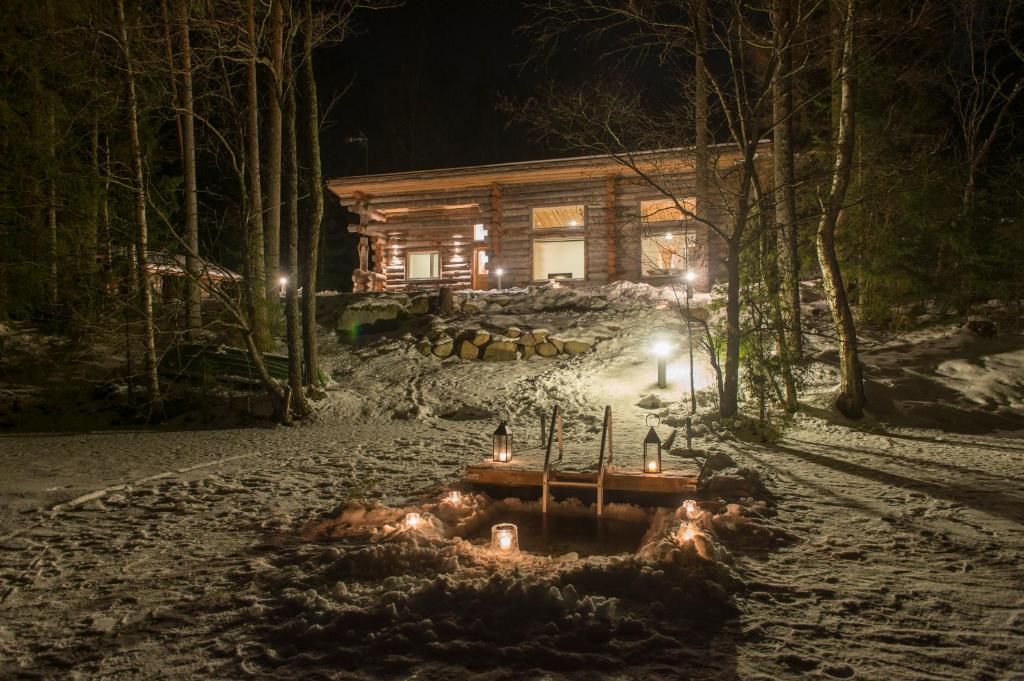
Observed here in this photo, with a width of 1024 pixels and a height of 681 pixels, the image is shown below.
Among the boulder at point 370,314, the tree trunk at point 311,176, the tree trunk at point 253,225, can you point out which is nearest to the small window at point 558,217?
the boulder at point 370,314

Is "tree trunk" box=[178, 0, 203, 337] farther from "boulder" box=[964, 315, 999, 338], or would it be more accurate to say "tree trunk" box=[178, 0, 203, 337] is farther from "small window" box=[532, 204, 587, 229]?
"boulder" box=[964, 315, 999, 338]

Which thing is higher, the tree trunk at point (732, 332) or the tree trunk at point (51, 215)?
the tree trunk at point (51, 215)

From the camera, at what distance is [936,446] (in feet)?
24.1

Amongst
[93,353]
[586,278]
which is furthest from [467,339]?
[93,353]

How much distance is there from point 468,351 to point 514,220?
26.6 feet

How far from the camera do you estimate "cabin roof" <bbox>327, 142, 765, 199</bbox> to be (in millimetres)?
18000

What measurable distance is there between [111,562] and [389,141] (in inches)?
1383

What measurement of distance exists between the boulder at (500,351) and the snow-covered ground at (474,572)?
551cm

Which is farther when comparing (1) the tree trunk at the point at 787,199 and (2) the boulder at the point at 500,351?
(2) the boulder at the point at 500,351

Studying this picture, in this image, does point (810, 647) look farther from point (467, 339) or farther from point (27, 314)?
point (27, 314)

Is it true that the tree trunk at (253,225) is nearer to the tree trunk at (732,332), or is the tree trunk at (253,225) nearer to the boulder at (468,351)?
the boulder at (468,351)

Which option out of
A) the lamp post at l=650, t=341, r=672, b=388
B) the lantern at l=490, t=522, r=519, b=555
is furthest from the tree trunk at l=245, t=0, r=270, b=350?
the lamp post at l=650, t=341, r=672, b=388

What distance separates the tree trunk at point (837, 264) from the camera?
28.2 ft

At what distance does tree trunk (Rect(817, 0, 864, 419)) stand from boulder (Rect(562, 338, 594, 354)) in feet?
17.5
